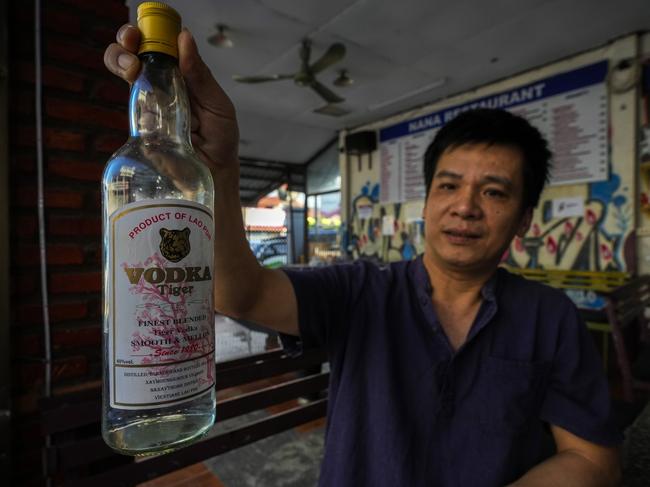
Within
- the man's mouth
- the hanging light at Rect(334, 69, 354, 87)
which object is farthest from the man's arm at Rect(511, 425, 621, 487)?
the hanging light at Rect(334, 69, 354, 87)

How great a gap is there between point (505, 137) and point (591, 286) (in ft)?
9.86

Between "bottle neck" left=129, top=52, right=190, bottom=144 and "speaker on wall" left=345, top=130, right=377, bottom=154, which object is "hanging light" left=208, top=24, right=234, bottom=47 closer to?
"speaker on wall" left=345, top=130, right=377, bottom=154

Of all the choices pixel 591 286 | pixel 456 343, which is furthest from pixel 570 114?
pixel 456 343

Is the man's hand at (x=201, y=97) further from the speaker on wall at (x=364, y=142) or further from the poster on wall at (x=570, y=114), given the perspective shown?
the speaker on wall at (x=364, y=142)

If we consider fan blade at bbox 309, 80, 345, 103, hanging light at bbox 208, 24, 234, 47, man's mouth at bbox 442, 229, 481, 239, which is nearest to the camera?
man's mouth at bbox 442, 229, 481, 239

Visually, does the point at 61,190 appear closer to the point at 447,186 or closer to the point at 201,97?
the point at 201,97

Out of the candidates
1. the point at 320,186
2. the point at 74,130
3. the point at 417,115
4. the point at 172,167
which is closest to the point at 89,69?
the point at 74,130

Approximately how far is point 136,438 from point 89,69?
42.8 inches

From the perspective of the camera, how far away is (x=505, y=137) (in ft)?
3.23

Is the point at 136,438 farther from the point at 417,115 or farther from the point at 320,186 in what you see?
the point at 320,186

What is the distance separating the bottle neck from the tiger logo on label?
0.53 feet

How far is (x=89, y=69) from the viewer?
1.10 m

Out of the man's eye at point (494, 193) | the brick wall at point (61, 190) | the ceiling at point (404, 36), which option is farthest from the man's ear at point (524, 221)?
the ceiling at point (404, 36)

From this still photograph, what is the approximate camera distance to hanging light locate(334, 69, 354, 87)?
3.77 metres
